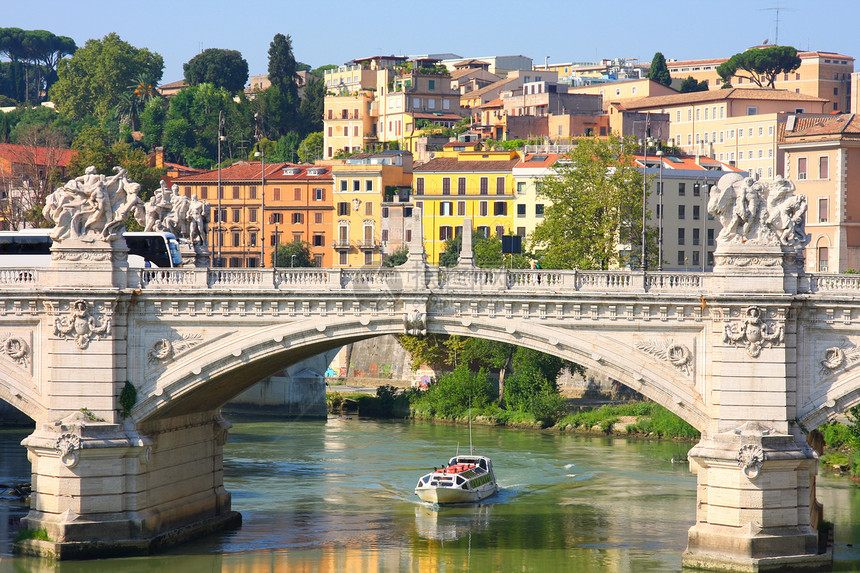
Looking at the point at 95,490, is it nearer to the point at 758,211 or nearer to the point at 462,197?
the point at 758,211

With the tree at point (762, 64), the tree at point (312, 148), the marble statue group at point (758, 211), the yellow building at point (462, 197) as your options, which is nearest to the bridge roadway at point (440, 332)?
the marble statue group at point (758, 211)

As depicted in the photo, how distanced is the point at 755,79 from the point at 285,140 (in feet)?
115

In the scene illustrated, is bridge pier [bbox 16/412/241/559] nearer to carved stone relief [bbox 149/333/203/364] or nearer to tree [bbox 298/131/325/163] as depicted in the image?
carved stone relief [bbox 149/333/203/364]

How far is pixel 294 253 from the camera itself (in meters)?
Result: 66.4

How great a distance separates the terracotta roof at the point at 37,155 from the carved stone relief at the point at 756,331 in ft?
173

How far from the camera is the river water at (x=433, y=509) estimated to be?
28.0 m

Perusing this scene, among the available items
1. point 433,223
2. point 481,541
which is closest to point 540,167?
point 433,223

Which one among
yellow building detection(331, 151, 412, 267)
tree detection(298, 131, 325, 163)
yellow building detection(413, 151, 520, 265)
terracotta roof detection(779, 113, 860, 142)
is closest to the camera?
terracotta roof detection(779, 113, 860, 142)

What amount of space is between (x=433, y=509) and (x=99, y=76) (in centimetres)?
7752

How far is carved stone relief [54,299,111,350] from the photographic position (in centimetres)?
2664

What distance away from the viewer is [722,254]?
25.2 meters

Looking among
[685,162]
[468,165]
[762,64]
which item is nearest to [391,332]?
[468,165]

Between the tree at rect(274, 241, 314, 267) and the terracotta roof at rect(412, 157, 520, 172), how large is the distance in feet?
23.2

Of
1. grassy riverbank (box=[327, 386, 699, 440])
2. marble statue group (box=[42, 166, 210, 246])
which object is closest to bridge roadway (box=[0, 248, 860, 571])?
marble statue group (box=[42, 166, 210, 246])
